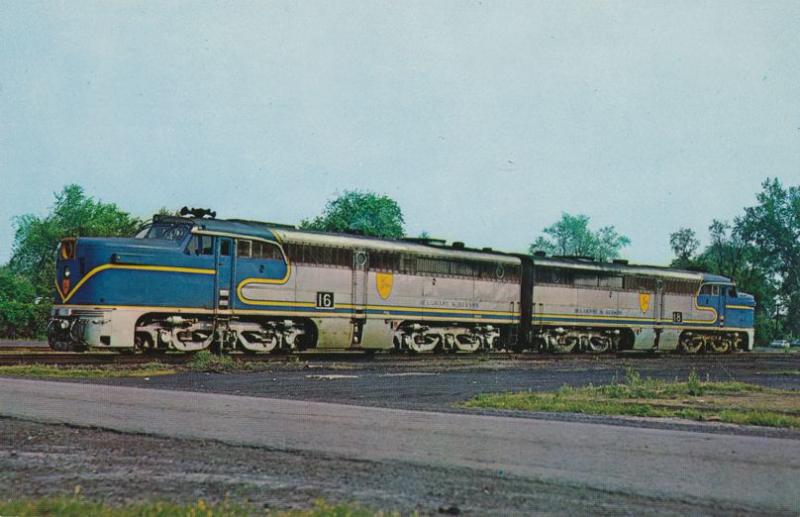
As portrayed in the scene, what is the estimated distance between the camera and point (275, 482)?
709cm

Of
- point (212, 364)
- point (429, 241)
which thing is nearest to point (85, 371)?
point (212, 364)

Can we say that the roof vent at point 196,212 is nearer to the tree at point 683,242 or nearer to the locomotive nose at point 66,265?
the locomotive nose at point 66,265

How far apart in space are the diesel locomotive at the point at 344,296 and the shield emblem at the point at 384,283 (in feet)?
0.19

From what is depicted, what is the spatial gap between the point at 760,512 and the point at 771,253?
117600 millimetres

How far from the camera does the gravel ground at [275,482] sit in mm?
6168

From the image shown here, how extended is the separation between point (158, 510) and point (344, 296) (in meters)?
23.6

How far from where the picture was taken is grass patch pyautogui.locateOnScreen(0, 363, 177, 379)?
19.4 meters

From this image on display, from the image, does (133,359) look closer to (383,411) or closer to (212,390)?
(212,390)

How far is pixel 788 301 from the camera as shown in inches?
4574

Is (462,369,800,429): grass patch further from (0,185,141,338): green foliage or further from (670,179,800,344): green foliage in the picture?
(670,179,800,344): green foliage

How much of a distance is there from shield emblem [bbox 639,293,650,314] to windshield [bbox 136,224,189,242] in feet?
77.3

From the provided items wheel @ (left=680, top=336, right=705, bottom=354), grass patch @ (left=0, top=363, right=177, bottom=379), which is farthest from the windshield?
wheel @ (left=680, top=336, right=705, bottom=354)

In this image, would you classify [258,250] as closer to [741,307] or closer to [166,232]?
[166,232]

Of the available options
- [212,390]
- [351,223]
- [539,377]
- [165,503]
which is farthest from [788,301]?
[165,503]
